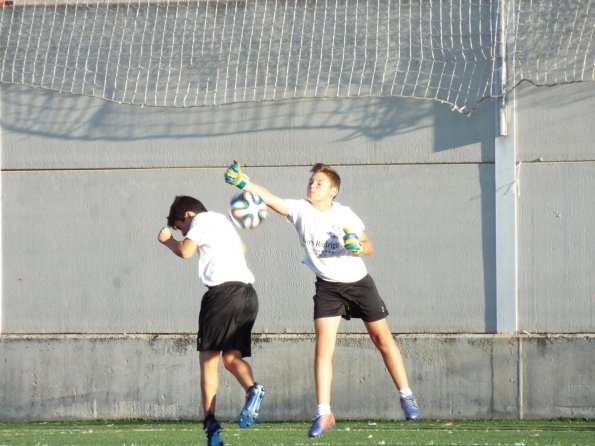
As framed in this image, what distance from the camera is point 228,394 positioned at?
11.0 m

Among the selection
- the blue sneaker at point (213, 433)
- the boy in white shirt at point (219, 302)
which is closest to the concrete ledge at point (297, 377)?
the boy in white shirt at point (219, 302)

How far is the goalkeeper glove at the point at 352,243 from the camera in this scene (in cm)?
752

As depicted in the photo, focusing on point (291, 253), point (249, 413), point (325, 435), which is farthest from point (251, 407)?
point (291, 253)

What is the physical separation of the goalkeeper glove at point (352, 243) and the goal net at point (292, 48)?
3.58m

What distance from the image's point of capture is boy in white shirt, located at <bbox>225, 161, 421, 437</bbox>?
25.1ft

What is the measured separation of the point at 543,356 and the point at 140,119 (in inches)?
175

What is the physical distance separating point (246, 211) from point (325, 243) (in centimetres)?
68

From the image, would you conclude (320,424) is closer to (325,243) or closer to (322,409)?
(322,409)

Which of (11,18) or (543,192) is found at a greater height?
(11,18)

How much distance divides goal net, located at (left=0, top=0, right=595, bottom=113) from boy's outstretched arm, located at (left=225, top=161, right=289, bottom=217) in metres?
3.56

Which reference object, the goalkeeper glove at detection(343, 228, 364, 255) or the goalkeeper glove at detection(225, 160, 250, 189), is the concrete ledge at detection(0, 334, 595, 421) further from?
the goalkeeper glove at detection(225, 160, 250, 189)

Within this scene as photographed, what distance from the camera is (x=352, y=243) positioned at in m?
7.52

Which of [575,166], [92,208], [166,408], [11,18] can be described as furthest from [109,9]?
[575,166]

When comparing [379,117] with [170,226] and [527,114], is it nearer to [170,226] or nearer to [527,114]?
[527,114]
